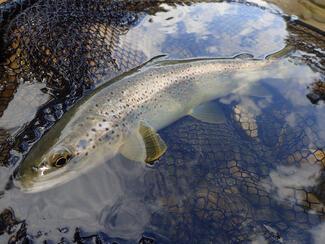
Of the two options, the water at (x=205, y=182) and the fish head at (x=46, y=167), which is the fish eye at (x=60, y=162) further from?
the water at (x=205, y=182)

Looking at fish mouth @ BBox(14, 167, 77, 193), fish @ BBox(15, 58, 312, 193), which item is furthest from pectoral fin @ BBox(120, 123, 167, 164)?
fish mouth @ BBox(14, 167, 77, 193)

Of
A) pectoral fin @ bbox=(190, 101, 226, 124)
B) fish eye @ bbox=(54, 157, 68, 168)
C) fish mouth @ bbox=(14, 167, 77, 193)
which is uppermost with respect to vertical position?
pectoral fin @ bbox=(190, 101, 226, 124)

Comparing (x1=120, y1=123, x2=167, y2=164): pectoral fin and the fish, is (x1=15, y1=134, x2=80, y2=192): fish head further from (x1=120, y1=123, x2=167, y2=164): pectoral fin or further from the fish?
(x1=120, y1=123, x2=167, y2=164): pectoral fin

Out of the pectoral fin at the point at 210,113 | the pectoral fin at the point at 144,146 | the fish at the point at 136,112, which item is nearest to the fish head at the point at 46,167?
the fish at the point at 136,112

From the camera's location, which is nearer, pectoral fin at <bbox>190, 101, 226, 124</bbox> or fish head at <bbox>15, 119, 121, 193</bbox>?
fish head at <bbox>15, 119, 121, 193</bbox>

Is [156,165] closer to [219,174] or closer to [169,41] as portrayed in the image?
[219,174]

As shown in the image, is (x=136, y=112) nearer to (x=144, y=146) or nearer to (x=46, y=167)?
(x=144, y=146)

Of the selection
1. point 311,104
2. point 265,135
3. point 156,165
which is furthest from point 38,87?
point 311,104
